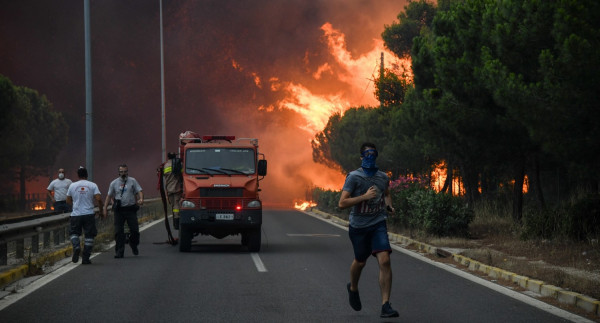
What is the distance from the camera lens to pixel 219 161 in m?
18.0

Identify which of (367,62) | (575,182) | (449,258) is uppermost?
(367,62)

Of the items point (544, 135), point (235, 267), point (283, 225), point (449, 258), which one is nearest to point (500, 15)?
point (544, 135)

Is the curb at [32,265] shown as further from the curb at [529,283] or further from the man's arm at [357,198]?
the curb at [529,283]

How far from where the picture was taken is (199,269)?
1395 cm

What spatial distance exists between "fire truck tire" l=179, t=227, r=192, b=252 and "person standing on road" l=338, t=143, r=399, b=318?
9.10 meters

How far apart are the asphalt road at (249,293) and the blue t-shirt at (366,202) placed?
115cm

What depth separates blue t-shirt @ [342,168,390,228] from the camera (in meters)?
8.64

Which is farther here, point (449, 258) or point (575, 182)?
point (575, 182)

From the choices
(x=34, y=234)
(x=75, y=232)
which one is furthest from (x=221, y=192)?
(x=34, y=234)

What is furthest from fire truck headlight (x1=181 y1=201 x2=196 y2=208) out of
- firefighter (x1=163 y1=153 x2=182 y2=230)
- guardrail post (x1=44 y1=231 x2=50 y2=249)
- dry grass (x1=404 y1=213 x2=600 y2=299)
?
dry grass (x1=404 y1=213 x2=600 y2=299)

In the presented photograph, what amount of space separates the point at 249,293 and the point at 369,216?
296cm

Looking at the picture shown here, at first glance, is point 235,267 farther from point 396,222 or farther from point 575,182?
point 575,182

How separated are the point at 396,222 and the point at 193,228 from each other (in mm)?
8997

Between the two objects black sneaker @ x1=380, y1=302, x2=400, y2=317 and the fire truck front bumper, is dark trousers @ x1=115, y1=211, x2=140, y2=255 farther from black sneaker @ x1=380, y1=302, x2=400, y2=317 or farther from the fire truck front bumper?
black sneaker @ x1=380, y1=302, x2=400, y2=317
